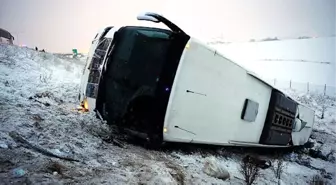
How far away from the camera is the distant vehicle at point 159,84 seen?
3377 millimetres

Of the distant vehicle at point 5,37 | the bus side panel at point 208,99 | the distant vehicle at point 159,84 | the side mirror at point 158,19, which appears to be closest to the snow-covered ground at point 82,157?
the distant vehicle at point 159,84

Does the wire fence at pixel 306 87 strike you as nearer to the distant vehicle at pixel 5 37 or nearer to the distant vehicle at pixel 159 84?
the distant vehicle at pixel 159 84

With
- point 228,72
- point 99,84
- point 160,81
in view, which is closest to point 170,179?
point 160,81

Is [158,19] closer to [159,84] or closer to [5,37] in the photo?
[159,84]

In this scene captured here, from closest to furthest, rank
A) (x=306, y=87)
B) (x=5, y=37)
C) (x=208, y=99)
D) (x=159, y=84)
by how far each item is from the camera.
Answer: (x=159, y=84) → (x=208, y=99) → (x=5, y=37) → (x=306, y=87)

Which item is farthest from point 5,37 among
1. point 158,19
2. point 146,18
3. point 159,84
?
point 159,84

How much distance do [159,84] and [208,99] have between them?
814 millimetres

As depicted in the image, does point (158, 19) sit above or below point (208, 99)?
above

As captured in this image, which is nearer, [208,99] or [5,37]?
[208,99]

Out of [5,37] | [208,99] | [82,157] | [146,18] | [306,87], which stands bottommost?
[82,157]

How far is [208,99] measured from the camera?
370 cm

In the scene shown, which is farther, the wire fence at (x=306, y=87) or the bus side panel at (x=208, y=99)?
the wire fence at (x=306, y=87)

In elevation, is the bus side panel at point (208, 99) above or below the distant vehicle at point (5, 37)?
below

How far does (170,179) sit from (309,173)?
4.28 metres
